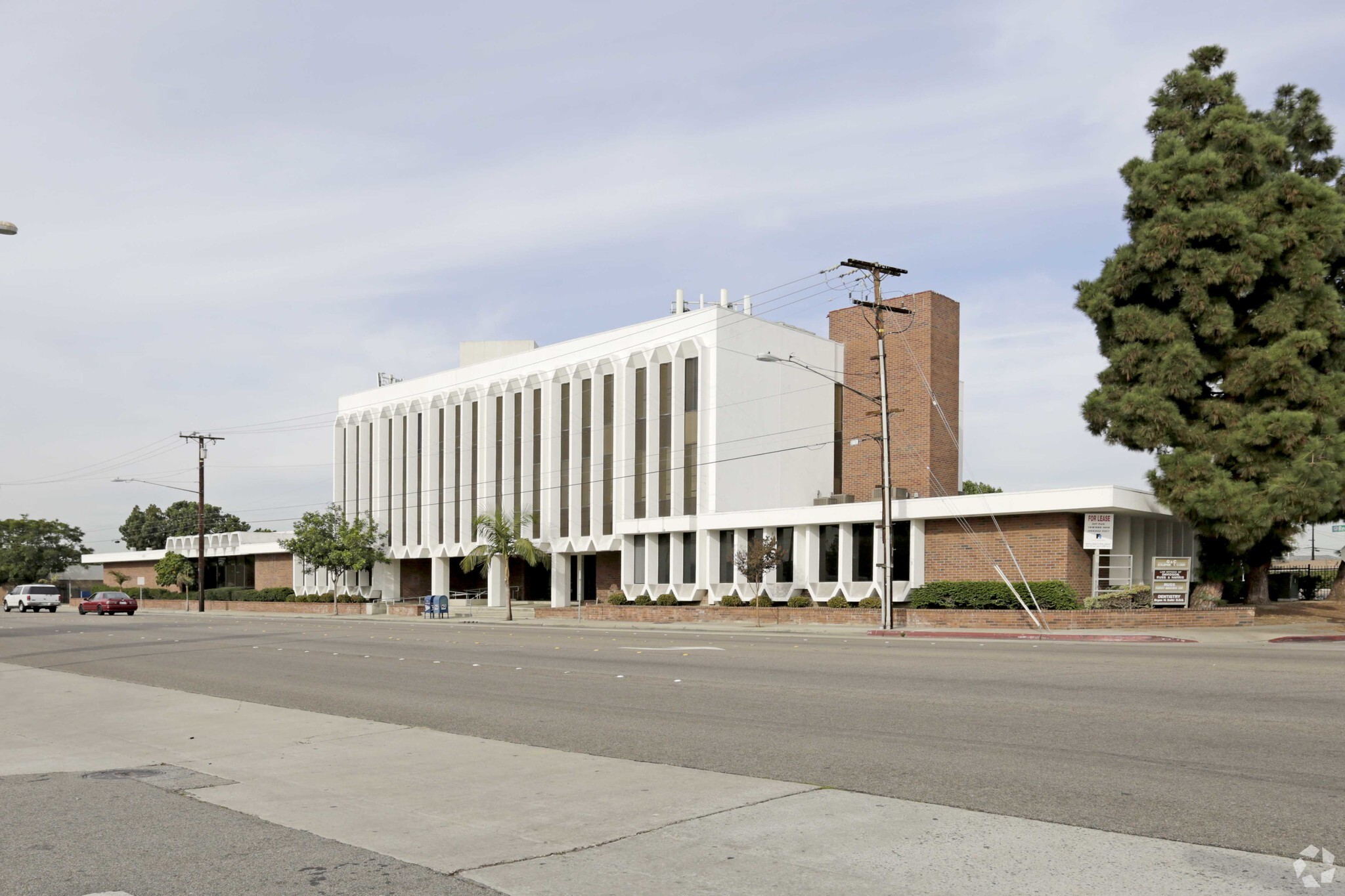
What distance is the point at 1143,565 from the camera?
123ft

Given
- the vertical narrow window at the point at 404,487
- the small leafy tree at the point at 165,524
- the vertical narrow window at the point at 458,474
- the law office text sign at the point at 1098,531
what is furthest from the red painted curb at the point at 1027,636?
the small leafy tree at the point at 165,524

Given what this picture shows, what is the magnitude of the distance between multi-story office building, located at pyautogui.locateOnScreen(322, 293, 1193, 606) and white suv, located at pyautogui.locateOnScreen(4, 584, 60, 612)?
70.8 ft

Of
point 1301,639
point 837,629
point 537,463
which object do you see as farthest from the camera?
point 537,463

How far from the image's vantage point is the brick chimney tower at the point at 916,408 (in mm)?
51688

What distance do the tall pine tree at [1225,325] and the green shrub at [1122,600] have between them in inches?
101

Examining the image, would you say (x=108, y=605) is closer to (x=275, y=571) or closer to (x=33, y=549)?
(x=275, y=571)

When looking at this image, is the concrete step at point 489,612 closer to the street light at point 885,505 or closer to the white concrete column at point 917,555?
the white concrete column at point 917,555

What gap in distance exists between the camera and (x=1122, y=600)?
3353 centimetres

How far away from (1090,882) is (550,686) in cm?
1144

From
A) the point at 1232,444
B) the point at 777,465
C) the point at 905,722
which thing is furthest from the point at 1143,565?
the point at 905,722

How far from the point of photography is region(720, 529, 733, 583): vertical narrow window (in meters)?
47.0

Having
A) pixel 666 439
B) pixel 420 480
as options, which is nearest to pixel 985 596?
pixel 666 439

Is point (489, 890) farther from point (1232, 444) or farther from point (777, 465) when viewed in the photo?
point (777, 465)

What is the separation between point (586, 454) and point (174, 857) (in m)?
51.1
